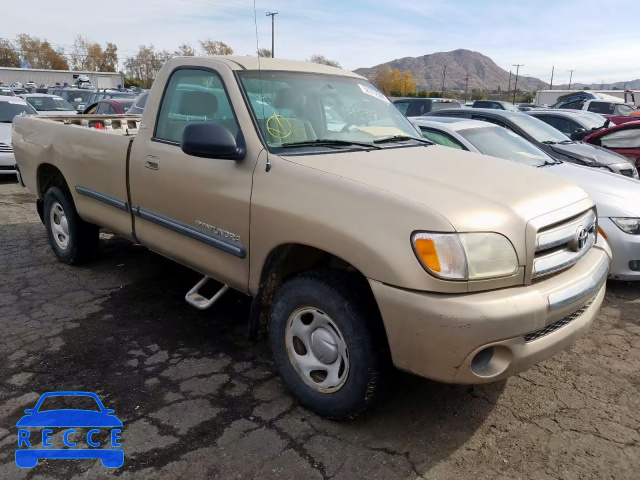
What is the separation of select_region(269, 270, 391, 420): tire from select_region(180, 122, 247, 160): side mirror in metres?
0.82

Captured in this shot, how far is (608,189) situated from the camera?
5133 millimetres

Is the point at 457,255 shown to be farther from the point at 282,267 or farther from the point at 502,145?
the point at 502,145

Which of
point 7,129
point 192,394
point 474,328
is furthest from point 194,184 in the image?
point 7,129

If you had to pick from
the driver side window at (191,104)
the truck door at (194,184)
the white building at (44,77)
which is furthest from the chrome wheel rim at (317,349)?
the white building at (44,77)

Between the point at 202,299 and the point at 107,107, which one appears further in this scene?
the point at 107,107

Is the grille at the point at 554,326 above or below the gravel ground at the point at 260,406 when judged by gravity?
above

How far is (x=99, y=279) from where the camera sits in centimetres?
502

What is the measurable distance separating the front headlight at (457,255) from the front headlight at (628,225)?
2.96m

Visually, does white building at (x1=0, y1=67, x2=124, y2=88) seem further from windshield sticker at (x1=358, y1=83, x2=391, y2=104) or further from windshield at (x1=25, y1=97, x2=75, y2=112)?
windshield sticker at (x1=358, y1=83, x2=391, y2=104)

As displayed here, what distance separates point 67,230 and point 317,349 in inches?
137

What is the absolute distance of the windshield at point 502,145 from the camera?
5.97 metres

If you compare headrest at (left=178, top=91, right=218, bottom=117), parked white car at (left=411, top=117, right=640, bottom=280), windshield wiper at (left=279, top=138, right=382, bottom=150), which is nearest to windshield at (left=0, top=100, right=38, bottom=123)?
parked white car at (left=411, top=117, right=640, bottom=280)

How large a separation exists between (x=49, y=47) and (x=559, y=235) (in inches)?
4530

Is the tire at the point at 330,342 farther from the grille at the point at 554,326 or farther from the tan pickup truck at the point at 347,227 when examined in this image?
the grille at the point at 554,326
